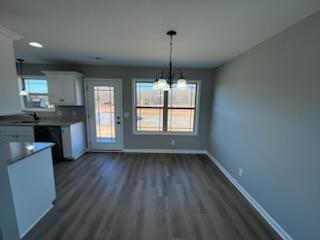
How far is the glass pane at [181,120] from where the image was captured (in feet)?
15.6

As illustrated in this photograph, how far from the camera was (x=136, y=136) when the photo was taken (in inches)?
188

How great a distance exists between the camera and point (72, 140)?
4043 millimetres

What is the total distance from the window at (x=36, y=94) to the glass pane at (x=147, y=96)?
2567 mm

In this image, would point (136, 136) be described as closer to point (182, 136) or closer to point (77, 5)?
point (182, 136)

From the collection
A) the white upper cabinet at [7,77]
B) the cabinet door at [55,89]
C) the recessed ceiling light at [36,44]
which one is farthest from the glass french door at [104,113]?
the white upper cabinet at [7,77]

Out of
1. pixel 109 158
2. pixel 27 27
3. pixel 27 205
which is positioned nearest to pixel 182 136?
pixel 109 158

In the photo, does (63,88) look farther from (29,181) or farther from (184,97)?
(184,97)

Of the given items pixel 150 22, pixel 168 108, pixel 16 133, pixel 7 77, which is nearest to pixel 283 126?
pixel 150 22

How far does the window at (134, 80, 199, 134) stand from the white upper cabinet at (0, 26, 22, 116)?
2.78m

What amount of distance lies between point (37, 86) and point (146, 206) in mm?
4529

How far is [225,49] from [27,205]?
359 centimetres

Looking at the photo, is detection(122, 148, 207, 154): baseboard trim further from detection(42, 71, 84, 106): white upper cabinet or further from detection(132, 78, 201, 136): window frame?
detection(42, 71, 84, 106): white upper cabinet

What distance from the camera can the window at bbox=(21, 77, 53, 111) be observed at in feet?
15.0

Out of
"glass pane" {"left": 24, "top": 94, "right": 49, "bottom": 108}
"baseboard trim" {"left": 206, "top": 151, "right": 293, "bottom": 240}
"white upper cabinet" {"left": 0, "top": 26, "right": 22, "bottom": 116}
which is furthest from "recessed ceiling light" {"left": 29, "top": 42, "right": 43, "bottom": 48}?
"baseboard trim" {"left": 206, "top": 151, "right": 293, "bottom": 240}
